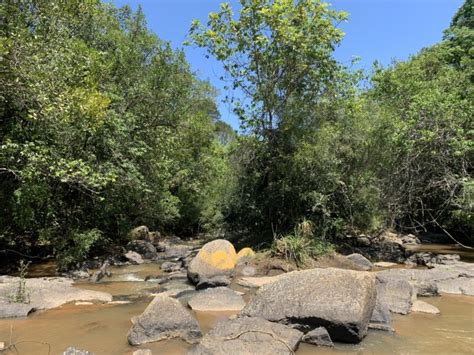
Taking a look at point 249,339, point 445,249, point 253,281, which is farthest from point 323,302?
point 445,249

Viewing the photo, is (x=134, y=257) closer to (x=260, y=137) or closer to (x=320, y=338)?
(x=260, y=137)

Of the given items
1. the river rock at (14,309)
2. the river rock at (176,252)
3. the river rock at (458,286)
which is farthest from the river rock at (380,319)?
the river rock at (176,252)

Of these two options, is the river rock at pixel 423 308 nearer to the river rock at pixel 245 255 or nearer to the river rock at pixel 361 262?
the river rock at pixel 361 262

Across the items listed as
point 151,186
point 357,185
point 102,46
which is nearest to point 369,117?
point 357,185

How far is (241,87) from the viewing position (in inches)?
640

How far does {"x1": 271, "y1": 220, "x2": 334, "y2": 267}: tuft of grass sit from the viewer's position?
1346 centimetres

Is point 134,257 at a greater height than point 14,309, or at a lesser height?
greater

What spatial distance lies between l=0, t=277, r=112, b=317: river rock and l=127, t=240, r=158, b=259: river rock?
623 cm

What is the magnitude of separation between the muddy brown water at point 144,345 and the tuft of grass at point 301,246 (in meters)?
3.85

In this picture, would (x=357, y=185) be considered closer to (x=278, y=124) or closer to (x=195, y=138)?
(x=278, y=124)

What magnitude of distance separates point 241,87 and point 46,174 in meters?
7.96

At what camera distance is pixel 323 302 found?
289 inches

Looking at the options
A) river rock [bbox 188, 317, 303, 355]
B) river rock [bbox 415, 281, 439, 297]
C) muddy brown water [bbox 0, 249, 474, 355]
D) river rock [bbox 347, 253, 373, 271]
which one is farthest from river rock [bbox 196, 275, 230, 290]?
river rock [bbox 347, 253, 373, 271]

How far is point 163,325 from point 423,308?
5294 mm
